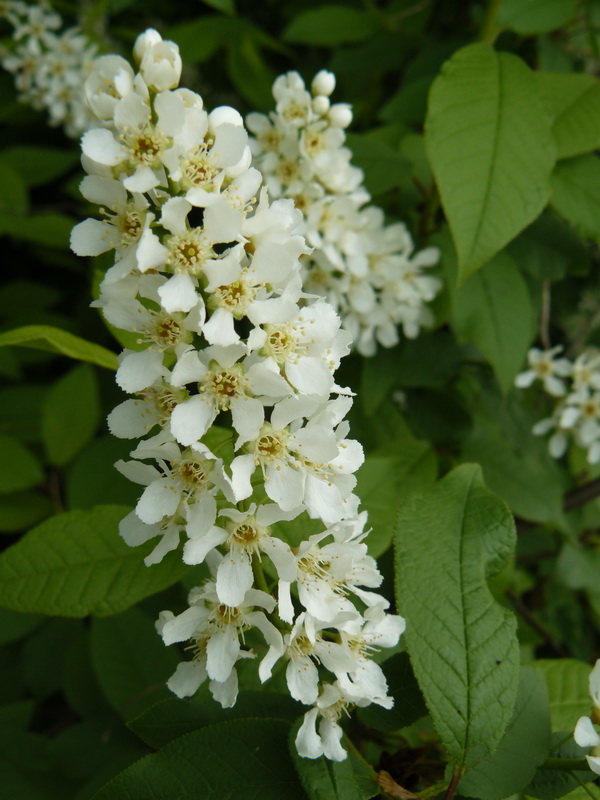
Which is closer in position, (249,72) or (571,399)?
(571,399)

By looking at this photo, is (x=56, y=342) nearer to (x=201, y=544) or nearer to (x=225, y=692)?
(x=201, y=544)

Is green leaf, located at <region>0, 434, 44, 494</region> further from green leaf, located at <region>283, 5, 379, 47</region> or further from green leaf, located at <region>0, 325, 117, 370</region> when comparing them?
green leaf, located at <region>283, 5, 379, 47</region>

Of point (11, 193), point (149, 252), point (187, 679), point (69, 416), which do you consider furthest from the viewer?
point (11, 193)

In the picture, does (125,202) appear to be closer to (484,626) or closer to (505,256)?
(484,626)

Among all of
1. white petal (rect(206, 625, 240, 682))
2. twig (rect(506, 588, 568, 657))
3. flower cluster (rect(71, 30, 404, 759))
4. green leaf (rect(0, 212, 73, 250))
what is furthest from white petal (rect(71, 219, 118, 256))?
twig (rect(506, 588, 568, 657))

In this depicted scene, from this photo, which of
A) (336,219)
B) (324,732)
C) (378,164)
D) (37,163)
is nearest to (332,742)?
(324,732)

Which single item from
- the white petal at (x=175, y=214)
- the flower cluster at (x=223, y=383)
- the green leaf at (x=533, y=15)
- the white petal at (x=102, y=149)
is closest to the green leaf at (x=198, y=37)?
the green leaf at (x=533, y=15)

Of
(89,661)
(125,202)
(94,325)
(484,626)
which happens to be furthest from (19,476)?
(484,626)
